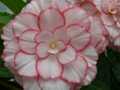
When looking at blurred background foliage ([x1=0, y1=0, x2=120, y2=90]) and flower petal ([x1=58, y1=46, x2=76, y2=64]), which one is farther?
blurred background foliage ([x1=0, y1=0, x2=120, y2=90])

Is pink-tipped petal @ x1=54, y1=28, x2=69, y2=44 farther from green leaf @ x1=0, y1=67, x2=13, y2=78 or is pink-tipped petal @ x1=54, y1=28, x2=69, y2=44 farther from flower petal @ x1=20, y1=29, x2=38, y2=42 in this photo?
green leaf @ x1=0, y1=67, x2=13, y2=78

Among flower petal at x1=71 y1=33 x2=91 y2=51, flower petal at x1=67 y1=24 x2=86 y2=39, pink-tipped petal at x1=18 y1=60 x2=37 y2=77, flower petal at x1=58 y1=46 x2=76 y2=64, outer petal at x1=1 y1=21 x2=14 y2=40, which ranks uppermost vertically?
outer petal at x1=1 y1=21 x2=14 y2=40

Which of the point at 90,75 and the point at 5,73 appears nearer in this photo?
the point at 90,75

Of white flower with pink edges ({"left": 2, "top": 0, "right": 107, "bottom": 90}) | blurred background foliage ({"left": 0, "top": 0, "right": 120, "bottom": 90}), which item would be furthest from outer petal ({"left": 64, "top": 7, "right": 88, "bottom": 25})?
blurred background foliage ({"left": 0, "top": 0, "right": 120, "bottom": 90})

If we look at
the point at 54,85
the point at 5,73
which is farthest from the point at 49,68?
the point at 5,73

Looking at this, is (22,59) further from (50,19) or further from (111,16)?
(111,16)

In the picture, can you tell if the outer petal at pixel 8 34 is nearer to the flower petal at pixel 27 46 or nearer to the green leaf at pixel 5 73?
the flower petal at pixel 27 46

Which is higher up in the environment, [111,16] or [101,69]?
[111,16]
